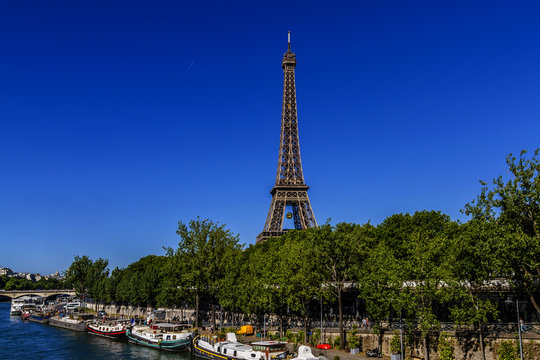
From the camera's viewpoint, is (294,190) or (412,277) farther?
(294,190)

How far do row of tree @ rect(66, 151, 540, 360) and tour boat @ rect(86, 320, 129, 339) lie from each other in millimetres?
10161

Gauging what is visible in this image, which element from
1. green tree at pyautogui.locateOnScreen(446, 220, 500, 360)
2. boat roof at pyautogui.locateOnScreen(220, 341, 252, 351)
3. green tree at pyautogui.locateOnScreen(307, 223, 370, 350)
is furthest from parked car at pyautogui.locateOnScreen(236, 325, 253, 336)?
green tree at pyautogui.locateOnScreen(446, 220, 500, 360)

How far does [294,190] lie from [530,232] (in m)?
82.2

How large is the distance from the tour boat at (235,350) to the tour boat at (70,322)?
136 ft

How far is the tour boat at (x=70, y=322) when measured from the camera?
83.8 m

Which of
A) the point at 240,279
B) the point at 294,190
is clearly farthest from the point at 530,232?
the point at 294,190

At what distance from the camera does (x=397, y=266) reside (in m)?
42.2

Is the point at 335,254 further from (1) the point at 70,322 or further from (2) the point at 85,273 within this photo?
(2) the point at 85,273

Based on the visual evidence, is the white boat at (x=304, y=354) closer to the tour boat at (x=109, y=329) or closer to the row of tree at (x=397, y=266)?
the row of tree at (x=397, y=266)

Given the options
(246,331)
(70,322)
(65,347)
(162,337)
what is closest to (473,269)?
(246,331)

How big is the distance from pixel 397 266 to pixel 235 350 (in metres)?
19.1

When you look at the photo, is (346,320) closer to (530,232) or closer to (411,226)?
(411,226)

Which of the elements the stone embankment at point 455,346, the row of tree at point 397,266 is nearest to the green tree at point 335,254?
the row of tree at point 397,266

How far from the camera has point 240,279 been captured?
2496 inches
